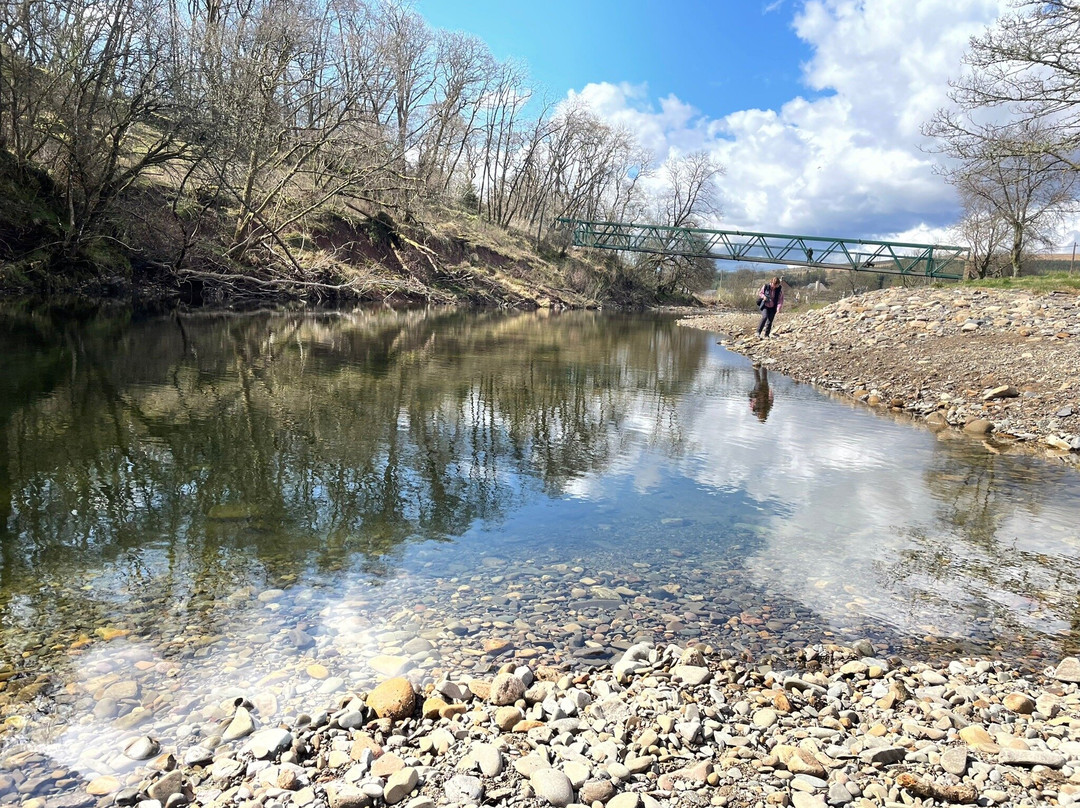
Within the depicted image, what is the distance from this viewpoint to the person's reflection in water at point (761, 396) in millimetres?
11739

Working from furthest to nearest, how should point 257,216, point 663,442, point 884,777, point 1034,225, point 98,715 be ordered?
point 1034,225 → point 257,216 → point 663,442 → point 98,715 → point 884,777

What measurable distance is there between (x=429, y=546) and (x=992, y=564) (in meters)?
4.45

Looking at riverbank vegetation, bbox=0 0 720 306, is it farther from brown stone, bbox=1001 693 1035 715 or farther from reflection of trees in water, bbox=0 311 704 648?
brown stone, bbox=1001 693 1035 715

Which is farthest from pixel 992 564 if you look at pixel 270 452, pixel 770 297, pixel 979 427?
pixel 770 297

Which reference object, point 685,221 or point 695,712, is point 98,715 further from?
point 685,221

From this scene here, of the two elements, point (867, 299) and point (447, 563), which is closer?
point (447, 563)

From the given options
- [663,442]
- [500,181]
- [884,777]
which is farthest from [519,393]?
[500,181]

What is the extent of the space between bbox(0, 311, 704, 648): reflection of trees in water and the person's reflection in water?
160 cm

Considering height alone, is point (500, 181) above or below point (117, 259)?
above

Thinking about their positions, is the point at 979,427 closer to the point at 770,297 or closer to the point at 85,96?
the point at 770,297

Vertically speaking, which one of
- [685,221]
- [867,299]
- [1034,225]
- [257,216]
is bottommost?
[867,299]

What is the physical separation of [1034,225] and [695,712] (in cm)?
4402

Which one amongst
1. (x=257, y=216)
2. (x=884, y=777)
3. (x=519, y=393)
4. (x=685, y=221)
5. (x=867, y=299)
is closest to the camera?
(x=884, y=777)

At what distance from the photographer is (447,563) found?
197 inches
